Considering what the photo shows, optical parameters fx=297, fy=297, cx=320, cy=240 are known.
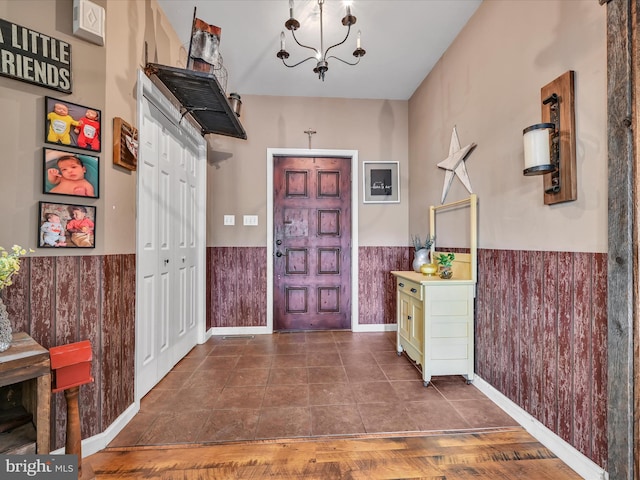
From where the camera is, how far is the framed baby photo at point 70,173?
1338mm

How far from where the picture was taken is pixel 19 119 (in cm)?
128

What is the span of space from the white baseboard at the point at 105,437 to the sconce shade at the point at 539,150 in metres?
2.51

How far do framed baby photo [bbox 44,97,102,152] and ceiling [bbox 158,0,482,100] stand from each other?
4.09 feet

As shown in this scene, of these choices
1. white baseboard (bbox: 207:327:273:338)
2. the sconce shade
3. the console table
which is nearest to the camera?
the console table

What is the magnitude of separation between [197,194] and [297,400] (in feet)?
7.12

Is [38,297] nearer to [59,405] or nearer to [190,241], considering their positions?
[59,405]

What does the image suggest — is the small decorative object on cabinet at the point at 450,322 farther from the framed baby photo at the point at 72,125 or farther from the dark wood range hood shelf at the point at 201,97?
the framed baby photo at the point at 72,125

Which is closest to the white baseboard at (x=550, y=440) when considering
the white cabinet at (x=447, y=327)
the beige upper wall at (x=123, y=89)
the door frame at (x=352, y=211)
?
the white cabinet at (x=447, y=327)

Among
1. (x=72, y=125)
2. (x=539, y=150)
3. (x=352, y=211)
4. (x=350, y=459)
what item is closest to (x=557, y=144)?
(x=539, y=150)

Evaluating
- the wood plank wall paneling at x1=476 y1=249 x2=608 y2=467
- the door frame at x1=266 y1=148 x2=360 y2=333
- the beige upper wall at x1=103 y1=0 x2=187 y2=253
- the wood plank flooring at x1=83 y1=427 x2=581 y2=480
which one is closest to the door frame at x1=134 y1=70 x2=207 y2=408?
the beige upper wall at x1=103 y1=0 x2=187 y2=253

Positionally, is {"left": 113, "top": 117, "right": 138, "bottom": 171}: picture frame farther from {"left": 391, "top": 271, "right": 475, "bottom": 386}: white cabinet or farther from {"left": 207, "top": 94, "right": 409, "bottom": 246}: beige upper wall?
{"left": 391, "top": 271, "right": 475, "bottom": 386}: white cabinet

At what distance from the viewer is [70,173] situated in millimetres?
1397

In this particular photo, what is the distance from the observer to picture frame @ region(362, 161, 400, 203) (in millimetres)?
3520

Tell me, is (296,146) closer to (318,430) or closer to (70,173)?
(70,173)
